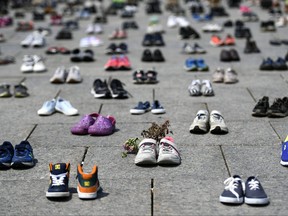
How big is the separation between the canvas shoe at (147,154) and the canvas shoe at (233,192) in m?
1.09

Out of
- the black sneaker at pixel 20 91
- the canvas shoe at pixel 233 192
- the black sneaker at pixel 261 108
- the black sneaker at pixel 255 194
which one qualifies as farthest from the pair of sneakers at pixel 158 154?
the black sneaker at pixel 20 91

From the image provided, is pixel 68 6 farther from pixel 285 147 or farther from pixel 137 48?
pixel 285 147

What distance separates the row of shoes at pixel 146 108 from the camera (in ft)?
28.9

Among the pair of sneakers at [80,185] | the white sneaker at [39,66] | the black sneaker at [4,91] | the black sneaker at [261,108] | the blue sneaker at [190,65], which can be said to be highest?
the pair of sneakers at [80,185]

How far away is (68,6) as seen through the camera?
1995cm

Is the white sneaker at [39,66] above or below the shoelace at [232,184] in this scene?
below

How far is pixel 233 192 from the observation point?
5840mm

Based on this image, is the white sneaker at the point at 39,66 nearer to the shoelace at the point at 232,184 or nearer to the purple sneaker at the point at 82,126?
the purple sneaker at the point at 82,126

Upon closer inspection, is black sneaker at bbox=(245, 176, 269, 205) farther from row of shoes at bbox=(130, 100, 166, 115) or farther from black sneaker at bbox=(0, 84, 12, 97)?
black sneaker at bbox=(0, 84, 12, 97)

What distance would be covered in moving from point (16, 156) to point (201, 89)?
150 inches

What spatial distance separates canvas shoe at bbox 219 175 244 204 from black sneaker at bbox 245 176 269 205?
0.19 feet

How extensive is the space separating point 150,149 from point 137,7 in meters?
14.0

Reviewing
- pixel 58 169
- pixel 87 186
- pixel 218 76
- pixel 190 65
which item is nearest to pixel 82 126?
pixel 58 169

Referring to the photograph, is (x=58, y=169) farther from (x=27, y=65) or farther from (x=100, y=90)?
(x=27, y=65)
